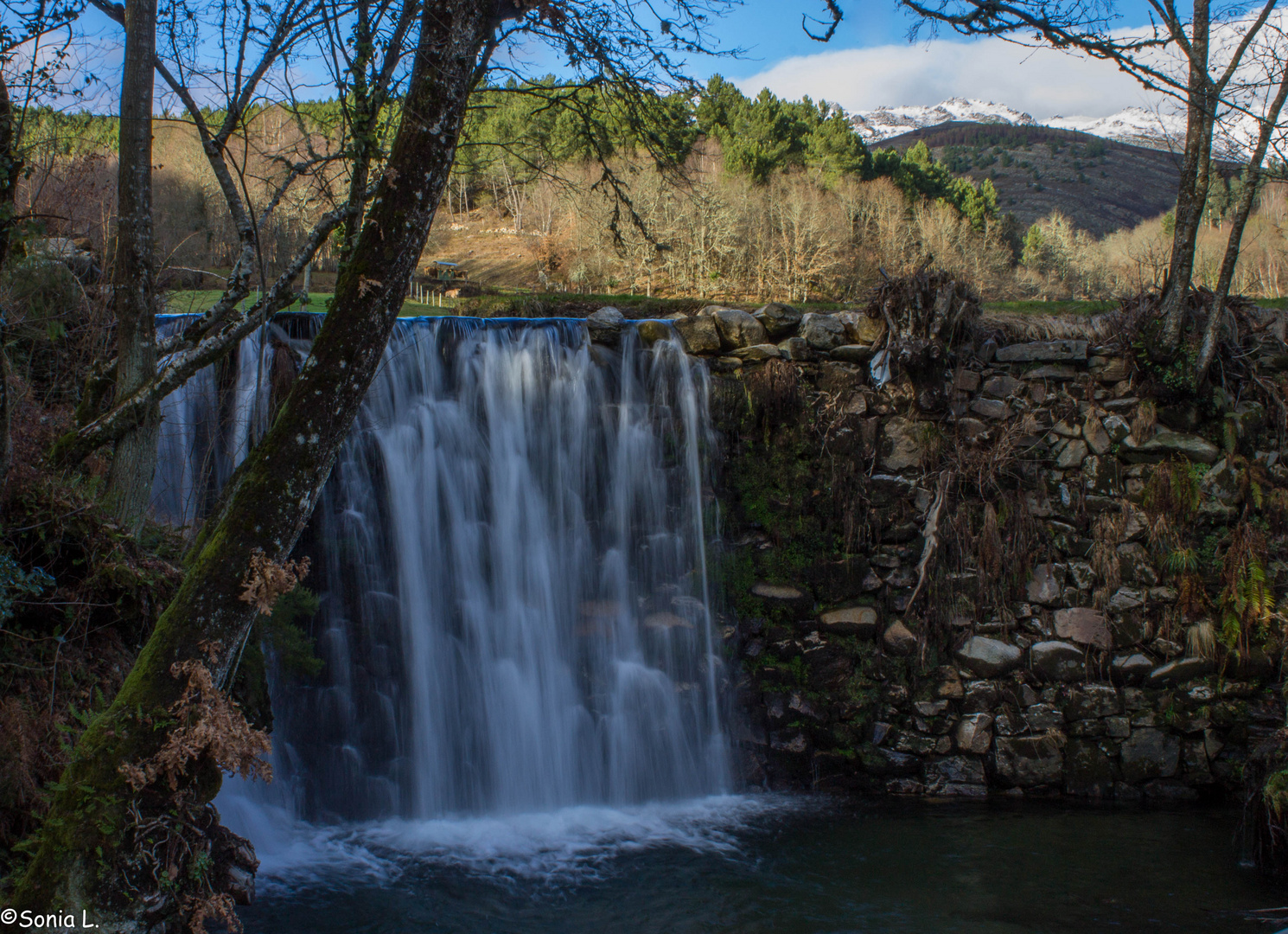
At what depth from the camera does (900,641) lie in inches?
298

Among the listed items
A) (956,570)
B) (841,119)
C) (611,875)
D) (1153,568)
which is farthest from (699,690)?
(841,119)

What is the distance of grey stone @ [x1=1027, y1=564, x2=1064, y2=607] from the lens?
24.8ft

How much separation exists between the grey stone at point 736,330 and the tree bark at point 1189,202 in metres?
3.92

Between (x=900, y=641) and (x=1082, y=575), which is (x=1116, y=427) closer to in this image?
(x=1082, y=575)

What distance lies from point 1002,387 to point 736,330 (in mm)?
2749

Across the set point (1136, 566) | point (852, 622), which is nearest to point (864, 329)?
point (852, 622)

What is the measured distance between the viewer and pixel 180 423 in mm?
7117

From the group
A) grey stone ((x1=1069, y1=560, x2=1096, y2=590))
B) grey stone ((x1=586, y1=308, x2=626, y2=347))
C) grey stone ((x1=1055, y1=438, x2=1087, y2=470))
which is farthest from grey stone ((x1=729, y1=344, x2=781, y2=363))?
grey stone ((x1=1069, y1=560, x2=1096, y2=590))

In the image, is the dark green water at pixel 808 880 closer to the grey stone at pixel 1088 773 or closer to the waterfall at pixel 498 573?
the grey stone at pixel 1088 773

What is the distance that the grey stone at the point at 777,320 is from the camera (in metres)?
8.45

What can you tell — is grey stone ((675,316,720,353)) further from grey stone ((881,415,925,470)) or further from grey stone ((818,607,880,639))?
grey stone ((818,607,880,639))

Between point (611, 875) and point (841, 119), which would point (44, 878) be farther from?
point (841, 119)

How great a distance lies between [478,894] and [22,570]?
3.38 metres

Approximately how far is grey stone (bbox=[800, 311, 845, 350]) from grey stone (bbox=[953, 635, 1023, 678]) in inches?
129
